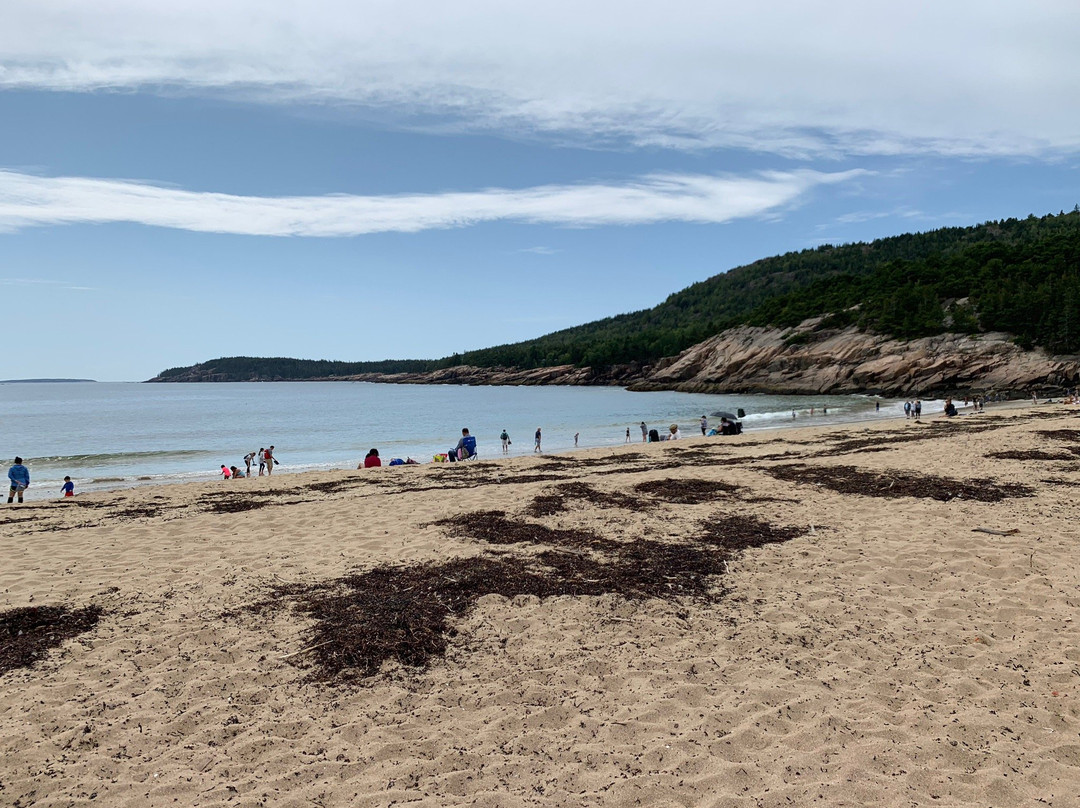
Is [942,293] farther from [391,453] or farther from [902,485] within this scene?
[902,485]

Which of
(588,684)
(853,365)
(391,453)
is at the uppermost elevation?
(853,365)

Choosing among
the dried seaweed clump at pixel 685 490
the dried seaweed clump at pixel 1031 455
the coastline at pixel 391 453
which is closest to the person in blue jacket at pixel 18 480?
the coastline at pixel 391 453

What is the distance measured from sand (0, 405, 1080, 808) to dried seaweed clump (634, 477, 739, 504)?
9.32ft

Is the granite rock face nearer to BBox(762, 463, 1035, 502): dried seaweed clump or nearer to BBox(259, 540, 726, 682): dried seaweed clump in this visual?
BBox(762, 463, 1035, 502): dried seaweed clump

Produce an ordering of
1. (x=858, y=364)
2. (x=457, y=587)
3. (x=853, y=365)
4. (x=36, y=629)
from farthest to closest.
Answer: (x=853, y=365) < (x=858, y=364) < (x=457, y=587) < (x=36, y=629)

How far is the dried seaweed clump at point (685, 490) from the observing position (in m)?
12.5

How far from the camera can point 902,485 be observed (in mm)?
12516

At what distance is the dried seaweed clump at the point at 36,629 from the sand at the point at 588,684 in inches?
8.1

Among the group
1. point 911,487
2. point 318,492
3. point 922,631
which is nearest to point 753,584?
point 922,631

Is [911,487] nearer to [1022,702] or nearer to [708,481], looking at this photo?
[708,481]

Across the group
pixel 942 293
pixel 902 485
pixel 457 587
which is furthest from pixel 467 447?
pixel 942 293

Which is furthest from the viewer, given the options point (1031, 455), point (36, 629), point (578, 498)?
point (1031, 455)

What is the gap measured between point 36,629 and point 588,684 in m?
5.49

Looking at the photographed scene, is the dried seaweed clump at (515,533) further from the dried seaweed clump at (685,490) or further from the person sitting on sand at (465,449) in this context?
the person sitting on sand at (465,449)
